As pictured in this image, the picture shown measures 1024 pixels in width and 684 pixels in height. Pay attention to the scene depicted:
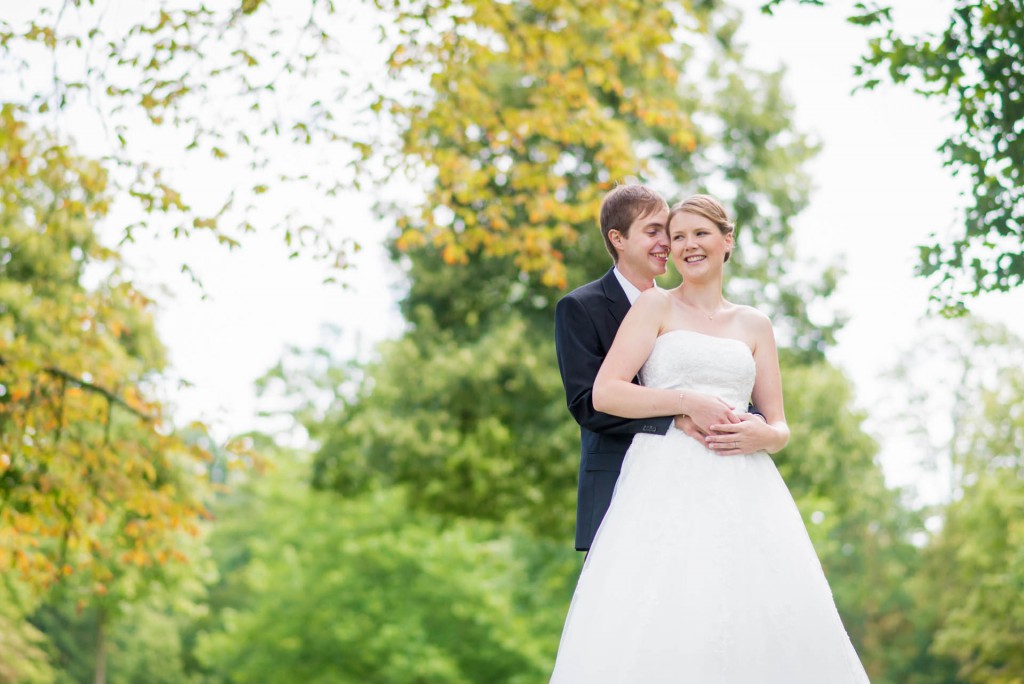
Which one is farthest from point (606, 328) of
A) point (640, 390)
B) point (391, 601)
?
point (391, 601)

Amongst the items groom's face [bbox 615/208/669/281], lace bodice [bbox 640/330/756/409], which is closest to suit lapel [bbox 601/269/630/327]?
groom's face [bbox 615/208/669/281]

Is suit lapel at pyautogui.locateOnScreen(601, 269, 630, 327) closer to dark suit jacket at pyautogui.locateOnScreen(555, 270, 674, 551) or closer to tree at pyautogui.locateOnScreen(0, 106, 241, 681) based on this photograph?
dark suit jacket at pyautogui.locateOnScreen(555, 270, 674, 551)

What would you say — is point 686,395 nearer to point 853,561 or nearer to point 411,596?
point 411,596

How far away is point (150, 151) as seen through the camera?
9516mm

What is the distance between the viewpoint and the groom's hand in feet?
15.0

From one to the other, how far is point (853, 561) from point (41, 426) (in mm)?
32924

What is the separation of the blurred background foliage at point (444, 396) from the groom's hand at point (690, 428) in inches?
121

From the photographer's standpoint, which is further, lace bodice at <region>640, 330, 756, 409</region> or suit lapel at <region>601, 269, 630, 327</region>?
suit lapel at <region>601, 269, 630, 327</region>

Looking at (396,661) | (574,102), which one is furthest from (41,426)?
(396,661)

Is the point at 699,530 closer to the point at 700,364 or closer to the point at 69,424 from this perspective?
the point at 700,364

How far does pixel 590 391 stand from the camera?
15.6ft

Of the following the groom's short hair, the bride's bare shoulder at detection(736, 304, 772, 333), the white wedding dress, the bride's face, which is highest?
the groom's short hair

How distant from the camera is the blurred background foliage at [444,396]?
9633 mm

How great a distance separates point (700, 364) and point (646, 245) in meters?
0.64
